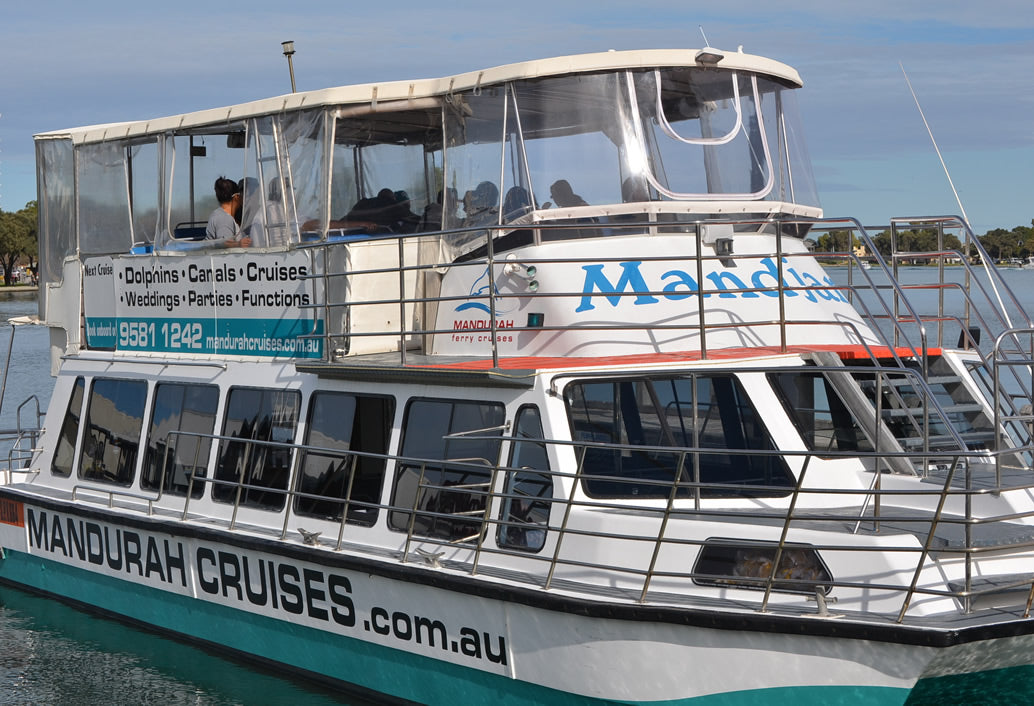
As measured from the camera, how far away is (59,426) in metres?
10.9

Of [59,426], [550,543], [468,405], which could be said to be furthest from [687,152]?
[59,426]

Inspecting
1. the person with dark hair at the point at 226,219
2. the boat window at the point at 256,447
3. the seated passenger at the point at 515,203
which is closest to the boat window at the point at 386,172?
the person with dark hair at the point at 226,219

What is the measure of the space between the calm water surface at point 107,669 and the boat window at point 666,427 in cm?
270

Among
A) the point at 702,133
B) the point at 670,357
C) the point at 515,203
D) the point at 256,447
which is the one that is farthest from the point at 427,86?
the point at 670,357

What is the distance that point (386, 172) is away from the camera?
9.76m

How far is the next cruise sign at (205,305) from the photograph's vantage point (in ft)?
29.7

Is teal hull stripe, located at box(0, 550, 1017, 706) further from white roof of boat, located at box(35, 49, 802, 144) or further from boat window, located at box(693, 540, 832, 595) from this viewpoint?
white roof of boat, located at box(35, 49, 802, 144)

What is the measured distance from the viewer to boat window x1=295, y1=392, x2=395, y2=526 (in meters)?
8.12

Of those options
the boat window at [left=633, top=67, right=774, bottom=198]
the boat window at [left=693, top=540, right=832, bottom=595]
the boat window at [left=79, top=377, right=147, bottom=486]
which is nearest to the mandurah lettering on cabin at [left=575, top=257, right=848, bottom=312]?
the boat window at [left=633, top=67, right=774, bottom=198]

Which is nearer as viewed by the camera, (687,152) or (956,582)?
(956,582)

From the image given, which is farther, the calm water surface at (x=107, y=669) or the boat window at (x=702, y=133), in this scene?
the calm water surface at (x=107, y=669)

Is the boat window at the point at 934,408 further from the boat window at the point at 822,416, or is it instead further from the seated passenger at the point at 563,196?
the seated passenger at the point at 563,196

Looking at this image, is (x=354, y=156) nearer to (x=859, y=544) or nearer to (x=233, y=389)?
(x=233, y=389)

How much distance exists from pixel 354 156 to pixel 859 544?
17.0 ft
